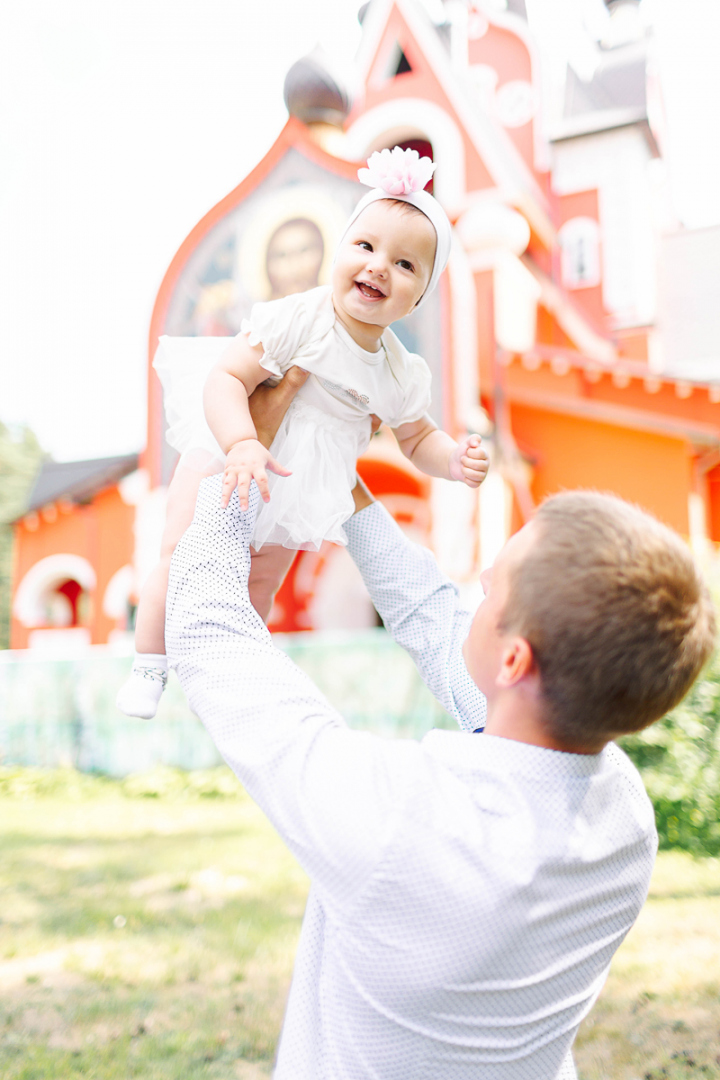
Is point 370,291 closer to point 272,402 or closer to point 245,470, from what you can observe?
point 272,402

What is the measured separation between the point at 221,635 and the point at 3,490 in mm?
24376

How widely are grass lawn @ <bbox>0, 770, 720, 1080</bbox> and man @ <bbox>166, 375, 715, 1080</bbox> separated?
98.0 inches

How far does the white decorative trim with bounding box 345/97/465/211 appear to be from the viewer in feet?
33.1

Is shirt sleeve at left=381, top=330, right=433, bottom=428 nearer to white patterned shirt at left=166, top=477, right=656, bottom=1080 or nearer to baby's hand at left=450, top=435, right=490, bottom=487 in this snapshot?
baby's hand at left=450, top=435, right=490, bottom=487

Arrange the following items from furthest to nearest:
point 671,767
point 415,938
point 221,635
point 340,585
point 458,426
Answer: point 340,585 < point 458,426 < point 671,767 < point 221,635 < point 415,938

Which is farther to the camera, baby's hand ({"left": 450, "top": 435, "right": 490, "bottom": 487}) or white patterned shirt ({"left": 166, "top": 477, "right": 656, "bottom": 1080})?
baby's hand ({"left": 450, "top": 435, "right": 490, "bottom": 487})

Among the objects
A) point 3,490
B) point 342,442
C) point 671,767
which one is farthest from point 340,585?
point 3,490

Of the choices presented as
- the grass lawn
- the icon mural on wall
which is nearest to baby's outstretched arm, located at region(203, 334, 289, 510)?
the grass lawn

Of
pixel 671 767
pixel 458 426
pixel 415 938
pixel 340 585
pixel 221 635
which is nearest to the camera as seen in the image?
pixel 415 938

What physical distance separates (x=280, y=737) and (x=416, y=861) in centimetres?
20

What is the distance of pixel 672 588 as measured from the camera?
970 millimetres

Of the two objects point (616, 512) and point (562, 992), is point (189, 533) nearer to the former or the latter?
point (616, 512)

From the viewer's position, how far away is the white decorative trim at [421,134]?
10.1 meters

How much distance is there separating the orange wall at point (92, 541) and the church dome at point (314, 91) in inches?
206
